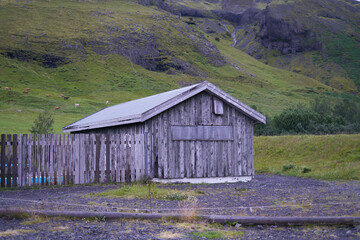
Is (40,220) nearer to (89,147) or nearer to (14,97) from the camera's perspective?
(89,147)

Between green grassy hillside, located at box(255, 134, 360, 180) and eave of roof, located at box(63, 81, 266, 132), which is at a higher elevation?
eave of roof, located at box(63, 81, 266, 132)

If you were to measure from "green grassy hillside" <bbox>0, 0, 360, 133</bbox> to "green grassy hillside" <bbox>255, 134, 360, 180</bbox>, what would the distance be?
104 ft

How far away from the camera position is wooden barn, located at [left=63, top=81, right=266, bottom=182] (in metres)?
17.0

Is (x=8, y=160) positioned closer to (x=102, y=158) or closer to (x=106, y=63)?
(x=102, y=158)

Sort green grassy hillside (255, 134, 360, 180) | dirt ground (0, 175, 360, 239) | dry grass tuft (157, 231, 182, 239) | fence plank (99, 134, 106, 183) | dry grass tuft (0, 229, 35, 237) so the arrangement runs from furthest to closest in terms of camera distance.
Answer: green grassy hillside (255, 134, 360, 180) → fence plank (99, 134, 106, 183) → dirt ground (0, 175, 360, 239) → dry grass tuft (157, 231, 182, 239) → dry grass tuft (0, 229, 35, 237)

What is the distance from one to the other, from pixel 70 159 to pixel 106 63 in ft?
301

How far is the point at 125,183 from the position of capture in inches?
651

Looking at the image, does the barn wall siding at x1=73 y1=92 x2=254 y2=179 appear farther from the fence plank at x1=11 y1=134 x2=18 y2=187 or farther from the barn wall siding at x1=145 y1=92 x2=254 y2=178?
the fence plank at x1=11 y1=134 x2=18 y2=187

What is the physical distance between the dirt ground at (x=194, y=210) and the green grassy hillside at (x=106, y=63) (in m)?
40.9

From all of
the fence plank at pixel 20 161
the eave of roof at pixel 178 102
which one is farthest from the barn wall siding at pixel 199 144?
the fence plank at pixel 20 161

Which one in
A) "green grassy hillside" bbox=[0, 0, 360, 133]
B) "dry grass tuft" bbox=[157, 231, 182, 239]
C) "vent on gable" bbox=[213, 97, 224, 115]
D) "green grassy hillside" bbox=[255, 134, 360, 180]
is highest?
"green grassy hillside" bbox=[0, 0, 360, 133]

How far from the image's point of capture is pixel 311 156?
24.2 metres

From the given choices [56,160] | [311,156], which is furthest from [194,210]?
[311,156]

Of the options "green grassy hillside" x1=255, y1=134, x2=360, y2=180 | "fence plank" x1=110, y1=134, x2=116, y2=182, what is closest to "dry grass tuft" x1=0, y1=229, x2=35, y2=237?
"fence plank" x1=110, y1=134, x2=116, y2=182
